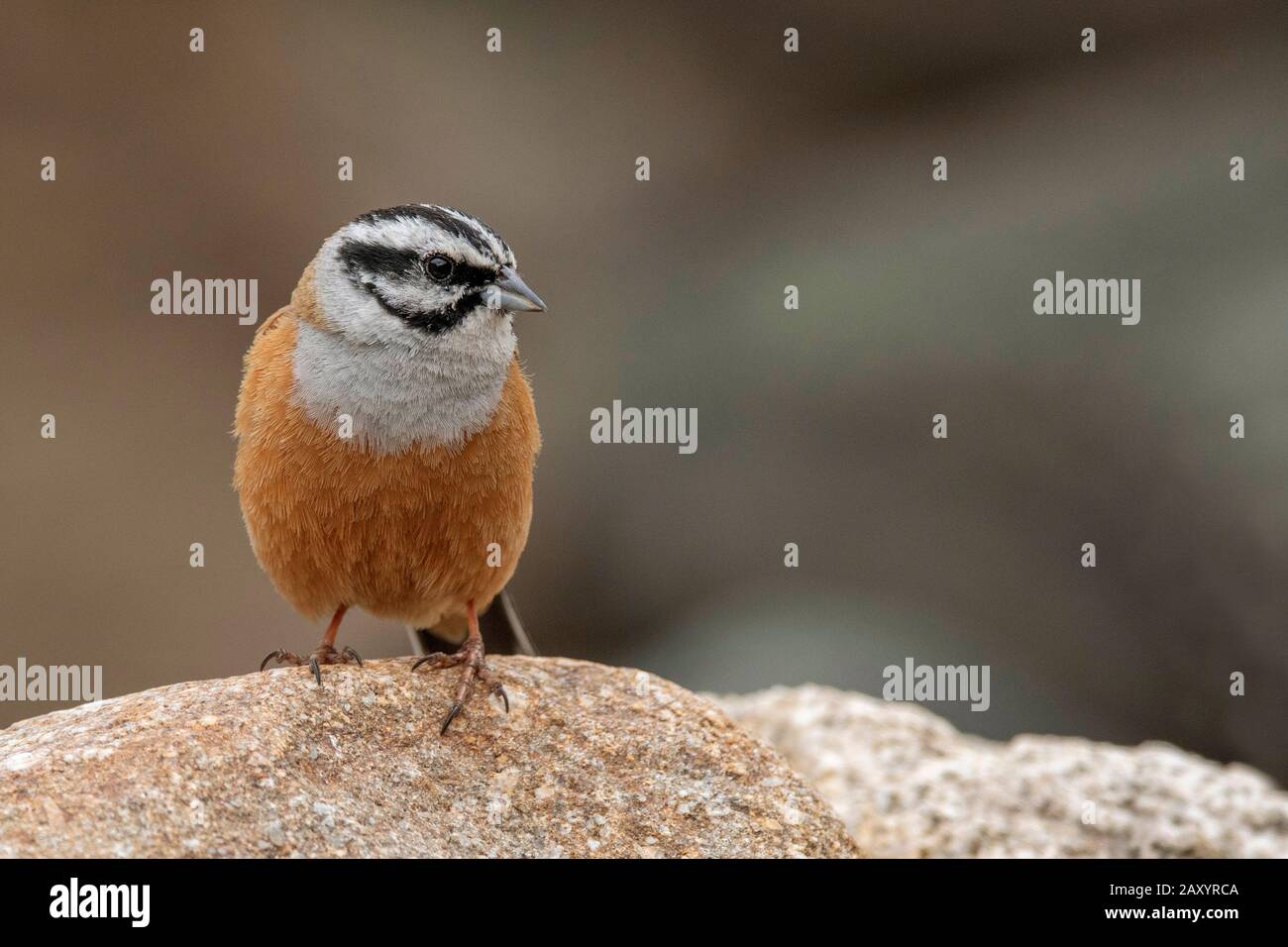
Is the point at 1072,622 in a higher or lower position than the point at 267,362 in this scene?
lower

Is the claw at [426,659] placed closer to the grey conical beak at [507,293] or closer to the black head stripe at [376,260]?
the grey conical beak at [507,293]

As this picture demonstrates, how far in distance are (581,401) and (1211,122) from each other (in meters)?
5.86

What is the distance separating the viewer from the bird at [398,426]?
528 cm

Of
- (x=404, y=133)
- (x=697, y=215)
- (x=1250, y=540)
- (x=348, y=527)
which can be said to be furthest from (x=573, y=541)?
(x=348, y=527)

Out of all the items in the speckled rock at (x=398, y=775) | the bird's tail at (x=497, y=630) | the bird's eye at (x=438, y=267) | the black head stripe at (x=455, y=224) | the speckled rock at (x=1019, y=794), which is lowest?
the speckled rock at (x=1019, y=794)

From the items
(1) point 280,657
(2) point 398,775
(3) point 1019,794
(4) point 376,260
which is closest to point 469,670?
(2) point 398,775

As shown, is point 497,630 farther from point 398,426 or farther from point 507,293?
point 507,293

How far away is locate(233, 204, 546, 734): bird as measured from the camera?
5.28 m

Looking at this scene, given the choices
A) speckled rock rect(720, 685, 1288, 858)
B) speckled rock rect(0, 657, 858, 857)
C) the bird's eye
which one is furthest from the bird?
speckled rock rect(720, 685, 1288, 858)

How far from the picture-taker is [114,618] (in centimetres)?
1123

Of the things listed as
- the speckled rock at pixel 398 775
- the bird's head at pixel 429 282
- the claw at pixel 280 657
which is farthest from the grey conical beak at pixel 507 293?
the claw at pixel 280 657

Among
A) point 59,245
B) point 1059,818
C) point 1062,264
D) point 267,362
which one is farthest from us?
point 59,245

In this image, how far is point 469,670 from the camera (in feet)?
17.2

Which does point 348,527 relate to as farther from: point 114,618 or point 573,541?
point 114,618
